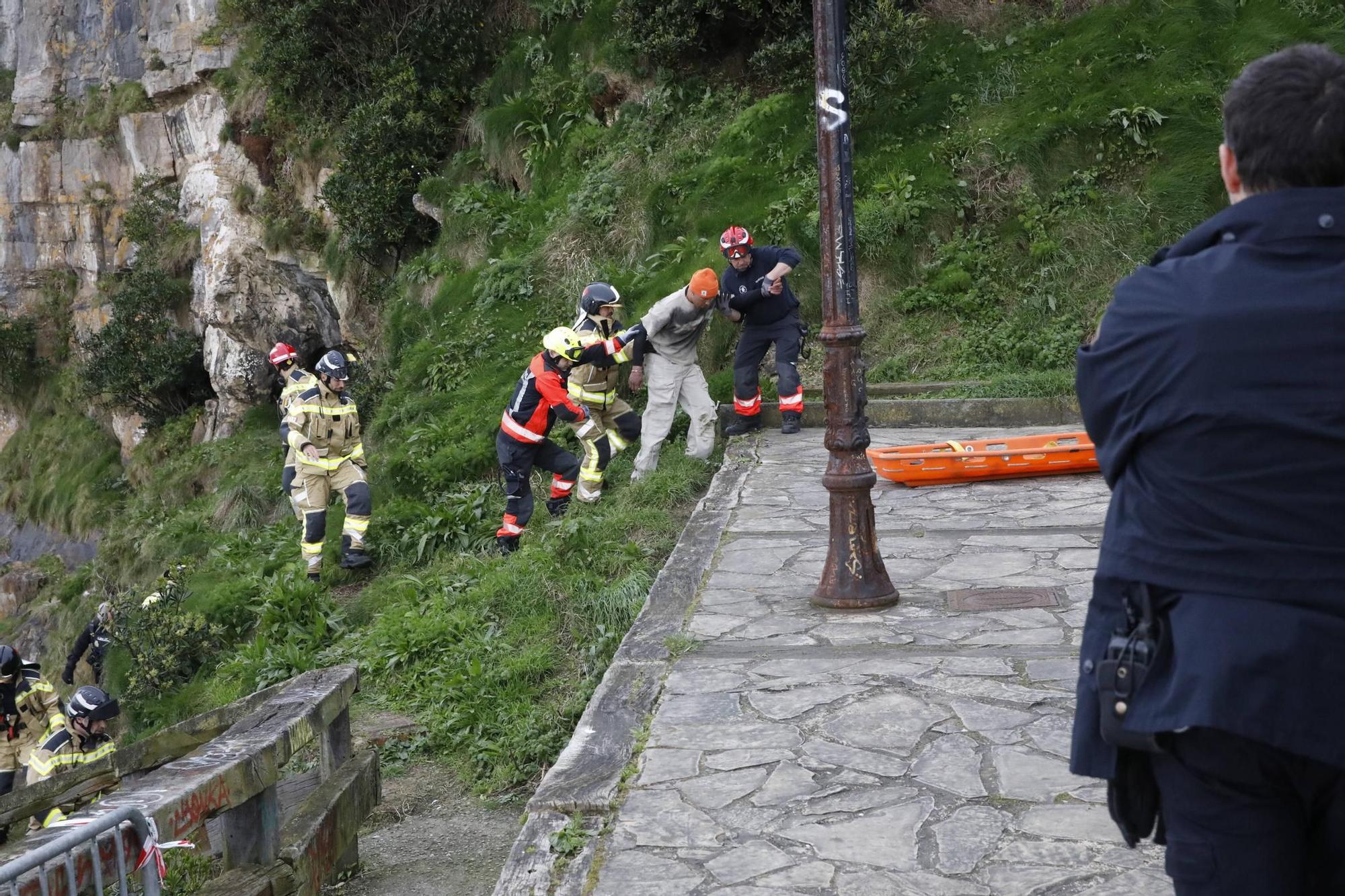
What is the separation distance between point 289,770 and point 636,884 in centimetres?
382

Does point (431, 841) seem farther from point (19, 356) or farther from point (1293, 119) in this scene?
point (19, 356)

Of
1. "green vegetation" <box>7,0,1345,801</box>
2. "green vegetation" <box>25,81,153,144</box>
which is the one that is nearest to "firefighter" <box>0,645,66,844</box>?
"green vegetation" <box>7,0,1345,801</box>

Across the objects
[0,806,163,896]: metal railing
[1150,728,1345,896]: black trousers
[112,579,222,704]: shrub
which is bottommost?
[112,579,222,704]: shrub

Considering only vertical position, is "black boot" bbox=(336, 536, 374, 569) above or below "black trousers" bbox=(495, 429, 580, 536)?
below

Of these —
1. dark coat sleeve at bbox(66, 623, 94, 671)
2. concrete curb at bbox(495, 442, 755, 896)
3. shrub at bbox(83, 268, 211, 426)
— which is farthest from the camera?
shrub at bbox(83, 268, 211, 426)

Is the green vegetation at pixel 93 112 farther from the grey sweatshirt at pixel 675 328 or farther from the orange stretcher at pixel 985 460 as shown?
the orange stretcher at pixel 985 460

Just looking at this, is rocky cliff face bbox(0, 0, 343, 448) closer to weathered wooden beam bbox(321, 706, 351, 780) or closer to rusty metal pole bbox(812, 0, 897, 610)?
rusty metal pole bbox(812, 0, 897, 610)

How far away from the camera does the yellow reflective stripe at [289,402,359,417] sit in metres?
12.5

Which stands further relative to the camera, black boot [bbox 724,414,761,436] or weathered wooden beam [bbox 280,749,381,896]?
black boot [bbox 724,414,761,436]

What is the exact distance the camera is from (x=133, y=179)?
31.8 meters

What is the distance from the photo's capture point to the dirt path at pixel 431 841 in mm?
5660

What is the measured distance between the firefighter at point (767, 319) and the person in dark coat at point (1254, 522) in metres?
10.3

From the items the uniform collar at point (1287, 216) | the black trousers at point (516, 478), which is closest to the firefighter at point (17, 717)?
the black trousers at point (516, 478)

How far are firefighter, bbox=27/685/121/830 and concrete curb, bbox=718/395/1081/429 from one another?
6.53 m
